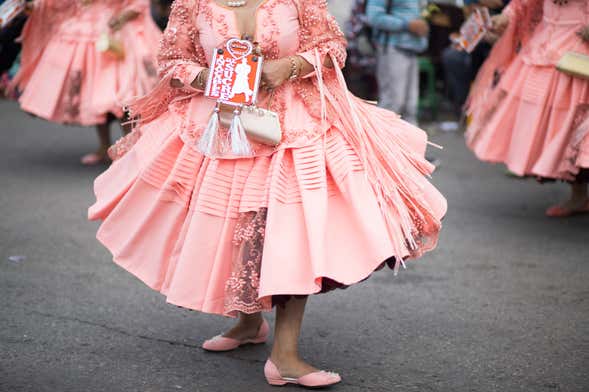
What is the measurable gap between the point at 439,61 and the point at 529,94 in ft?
17.1

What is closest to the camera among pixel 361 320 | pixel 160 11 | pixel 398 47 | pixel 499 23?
pixel 361 320

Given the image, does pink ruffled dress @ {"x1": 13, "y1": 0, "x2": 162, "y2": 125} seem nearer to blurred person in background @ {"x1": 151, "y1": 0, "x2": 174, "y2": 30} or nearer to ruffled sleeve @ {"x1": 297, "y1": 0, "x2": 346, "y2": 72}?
blurred person in background @ {"x1": 151, "y1": 0, "x2": 174, "y2": 30}

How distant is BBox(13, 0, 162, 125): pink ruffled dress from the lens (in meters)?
7.46

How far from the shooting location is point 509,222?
6.49 metres

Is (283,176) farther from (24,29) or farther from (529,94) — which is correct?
(24,29)

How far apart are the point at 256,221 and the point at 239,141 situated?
1.06 feet

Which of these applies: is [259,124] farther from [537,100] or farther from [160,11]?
[160,11]

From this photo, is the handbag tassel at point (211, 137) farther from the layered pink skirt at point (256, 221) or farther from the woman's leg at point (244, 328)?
the woman's leg at point (244, 328)

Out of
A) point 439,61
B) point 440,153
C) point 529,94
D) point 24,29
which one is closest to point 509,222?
point 529,94

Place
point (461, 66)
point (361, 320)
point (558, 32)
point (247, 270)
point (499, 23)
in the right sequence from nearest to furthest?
point (247, 270) → point (361, 320) → point (558, 32) → point (499, 23) → point (461, 66)

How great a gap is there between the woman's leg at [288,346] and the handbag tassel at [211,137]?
674 mm

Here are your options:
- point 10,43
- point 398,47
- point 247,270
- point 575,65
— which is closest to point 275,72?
point 247,270

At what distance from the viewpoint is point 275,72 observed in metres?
3.65

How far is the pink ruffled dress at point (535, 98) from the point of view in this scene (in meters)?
5.74
